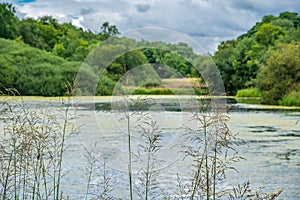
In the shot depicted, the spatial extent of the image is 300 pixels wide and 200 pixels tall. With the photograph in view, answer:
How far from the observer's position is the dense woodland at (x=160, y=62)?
14.2 metres

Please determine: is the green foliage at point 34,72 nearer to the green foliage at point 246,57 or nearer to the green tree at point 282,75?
the green tree at point 282,75

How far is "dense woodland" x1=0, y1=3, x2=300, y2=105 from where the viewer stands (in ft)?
46.6

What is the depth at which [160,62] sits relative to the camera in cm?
1320

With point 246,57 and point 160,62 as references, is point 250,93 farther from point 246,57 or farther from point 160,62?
point 160,62

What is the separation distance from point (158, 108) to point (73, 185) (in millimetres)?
8083

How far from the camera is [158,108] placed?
47.0ft

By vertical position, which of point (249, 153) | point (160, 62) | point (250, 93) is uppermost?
point (160, 62)

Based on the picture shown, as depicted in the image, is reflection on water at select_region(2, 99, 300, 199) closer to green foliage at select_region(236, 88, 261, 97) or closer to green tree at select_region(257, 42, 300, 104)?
green tree at select_region(257, 42, 300, 104)

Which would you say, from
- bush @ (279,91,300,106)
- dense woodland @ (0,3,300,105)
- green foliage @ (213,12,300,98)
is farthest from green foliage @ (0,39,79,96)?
green foliage @ (213,12,300,98)

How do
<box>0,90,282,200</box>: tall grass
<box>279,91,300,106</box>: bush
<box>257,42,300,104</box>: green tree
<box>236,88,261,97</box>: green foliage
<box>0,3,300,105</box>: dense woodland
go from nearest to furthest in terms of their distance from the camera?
1. <box>0,90,282,200</box>: tall grass
2. <box>0,3,300,105</box>: dense woodland
3. <box>279,91,300,106</box>: bush
4. <box>257,42,300,104</box>: green tree
5. <box>236,88,261,97</box>: green foliage

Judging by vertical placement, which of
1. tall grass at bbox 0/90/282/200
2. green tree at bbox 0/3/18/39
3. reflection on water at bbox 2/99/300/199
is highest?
green tree at bbox 0/3/18/39

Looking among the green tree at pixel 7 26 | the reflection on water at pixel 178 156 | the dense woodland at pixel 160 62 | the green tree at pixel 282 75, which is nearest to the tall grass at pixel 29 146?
the reflection on water at pixel 178 156

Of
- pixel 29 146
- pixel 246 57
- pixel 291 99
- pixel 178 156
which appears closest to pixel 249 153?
pixel 178 156

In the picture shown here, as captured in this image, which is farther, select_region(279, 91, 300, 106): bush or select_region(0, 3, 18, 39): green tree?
select_region(0, 3, 18, 39): green tree
